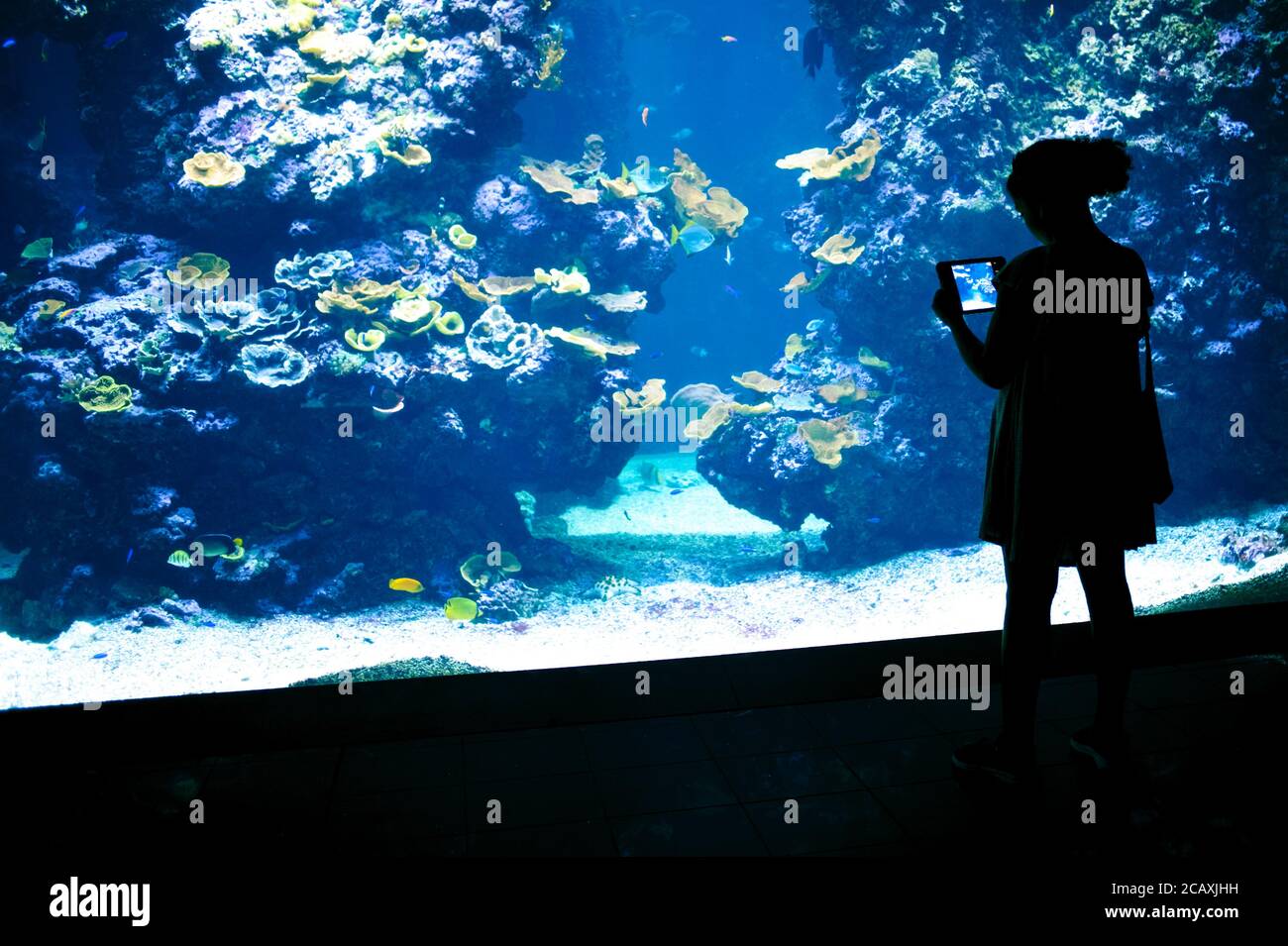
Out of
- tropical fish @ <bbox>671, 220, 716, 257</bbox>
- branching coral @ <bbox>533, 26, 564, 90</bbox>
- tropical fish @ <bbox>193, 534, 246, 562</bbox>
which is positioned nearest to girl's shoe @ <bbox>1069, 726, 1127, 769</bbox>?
tropical fish @ <bbox>193, 534, 246, 562</bbox>

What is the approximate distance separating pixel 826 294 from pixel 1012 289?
9.15 metres

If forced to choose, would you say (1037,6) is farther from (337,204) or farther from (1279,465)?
(337,204)

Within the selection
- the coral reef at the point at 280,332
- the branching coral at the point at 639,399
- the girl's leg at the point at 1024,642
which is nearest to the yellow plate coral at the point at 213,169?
the coral reef at the point at 280,332

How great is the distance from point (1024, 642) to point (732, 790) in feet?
3.42

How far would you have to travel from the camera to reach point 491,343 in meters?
9.08

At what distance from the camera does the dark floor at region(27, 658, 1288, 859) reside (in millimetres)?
2047

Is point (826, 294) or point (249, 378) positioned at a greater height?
point (826, 294)

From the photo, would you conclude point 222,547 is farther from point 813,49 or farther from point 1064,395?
point 813,49
